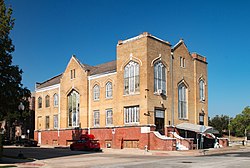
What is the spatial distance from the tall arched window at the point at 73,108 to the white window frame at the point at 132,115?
10.9m

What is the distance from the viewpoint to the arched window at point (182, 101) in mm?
46594

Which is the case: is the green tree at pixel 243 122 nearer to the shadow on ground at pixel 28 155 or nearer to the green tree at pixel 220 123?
the green tree at pixel 220 123

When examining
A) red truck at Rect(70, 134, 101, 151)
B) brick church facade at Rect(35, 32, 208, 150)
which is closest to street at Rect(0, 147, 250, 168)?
red truck at Rect(70, 134, 101, 151)

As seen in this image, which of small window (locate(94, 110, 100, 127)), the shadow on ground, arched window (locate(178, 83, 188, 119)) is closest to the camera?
the shadow on ground

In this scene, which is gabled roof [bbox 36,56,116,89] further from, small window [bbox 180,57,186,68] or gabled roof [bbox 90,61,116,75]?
small window [bbox 180,57,186,68]

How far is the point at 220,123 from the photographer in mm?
103188

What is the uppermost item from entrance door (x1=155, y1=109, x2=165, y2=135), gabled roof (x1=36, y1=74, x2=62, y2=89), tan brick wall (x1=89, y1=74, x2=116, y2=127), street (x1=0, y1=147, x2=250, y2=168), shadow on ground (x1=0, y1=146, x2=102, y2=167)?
gabled roof (x1=36, y1=74, x2=62, y2=89)

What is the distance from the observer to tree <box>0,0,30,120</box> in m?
28.5

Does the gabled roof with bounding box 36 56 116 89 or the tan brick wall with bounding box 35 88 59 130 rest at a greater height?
the gabled roof with bounding box 36 56 116 89

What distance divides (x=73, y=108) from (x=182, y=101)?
16460 mm

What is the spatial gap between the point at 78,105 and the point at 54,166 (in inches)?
1109

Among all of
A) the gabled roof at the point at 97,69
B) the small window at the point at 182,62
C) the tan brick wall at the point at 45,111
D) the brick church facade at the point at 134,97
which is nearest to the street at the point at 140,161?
the brick church facade at the point at 134,97

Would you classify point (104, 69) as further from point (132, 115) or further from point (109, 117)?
point (132, 115)

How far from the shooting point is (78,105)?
51.1 meters
